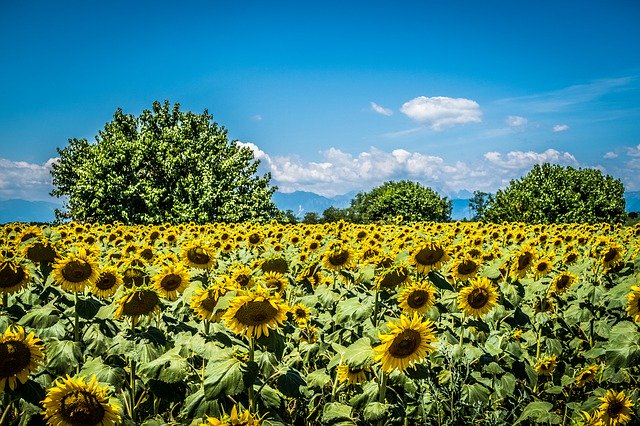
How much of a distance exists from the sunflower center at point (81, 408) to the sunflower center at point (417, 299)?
253cm

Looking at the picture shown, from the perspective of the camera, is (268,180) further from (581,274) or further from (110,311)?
(110,311)

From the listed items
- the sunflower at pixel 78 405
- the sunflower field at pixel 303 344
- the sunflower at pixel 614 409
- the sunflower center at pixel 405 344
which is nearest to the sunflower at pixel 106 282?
the sunflower field at pixel 303 344

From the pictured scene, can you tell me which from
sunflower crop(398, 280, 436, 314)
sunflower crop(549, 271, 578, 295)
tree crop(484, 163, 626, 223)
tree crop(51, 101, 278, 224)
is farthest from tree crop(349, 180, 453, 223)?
sunflower crop(398, 280, 436, 314)

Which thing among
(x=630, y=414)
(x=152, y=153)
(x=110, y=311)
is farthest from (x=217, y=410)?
(x=152, y=153)

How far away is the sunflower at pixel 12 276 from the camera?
156 inches

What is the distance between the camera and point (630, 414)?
153 inches

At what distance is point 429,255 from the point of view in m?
4.83

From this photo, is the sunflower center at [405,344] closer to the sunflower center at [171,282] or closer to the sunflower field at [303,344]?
the sunflower field at [303,344]

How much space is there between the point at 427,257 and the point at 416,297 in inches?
35.9

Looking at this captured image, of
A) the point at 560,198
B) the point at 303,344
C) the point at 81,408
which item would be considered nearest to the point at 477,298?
the point at 303,344

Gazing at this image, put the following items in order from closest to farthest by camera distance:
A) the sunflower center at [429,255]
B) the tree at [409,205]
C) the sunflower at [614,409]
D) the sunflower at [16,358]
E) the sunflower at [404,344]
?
the sunflower at [16,358]
the sunflower at [404,344]
the sunflower at [614,409]
the sunflower center at [429,255]
the tree at [409,205]

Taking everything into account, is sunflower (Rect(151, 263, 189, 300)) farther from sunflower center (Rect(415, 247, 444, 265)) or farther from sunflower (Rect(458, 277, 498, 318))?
sunflower (Rect(458, 277, 498, 318))

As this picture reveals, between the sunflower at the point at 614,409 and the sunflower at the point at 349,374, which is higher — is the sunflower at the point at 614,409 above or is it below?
below

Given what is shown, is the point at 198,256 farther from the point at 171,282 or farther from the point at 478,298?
the point at 478,298
